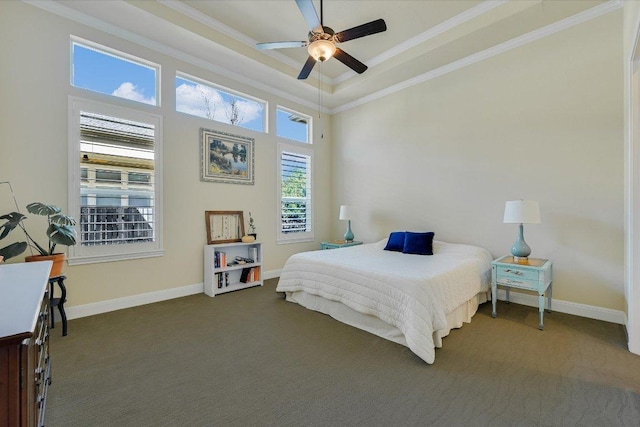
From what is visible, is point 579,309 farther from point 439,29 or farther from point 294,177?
point 294,177

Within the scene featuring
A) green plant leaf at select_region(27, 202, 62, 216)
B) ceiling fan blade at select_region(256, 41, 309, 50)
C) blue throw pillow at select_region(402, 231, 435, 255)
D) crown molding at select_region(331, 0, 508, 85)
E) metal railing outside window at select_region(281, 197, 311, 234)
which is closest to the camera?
green plant leaf at select_region(27, 202, 62, 216)

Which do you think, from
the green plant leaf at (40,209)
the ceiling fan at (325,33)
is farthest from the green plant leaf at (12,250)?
the ceiling fan at (325,33)

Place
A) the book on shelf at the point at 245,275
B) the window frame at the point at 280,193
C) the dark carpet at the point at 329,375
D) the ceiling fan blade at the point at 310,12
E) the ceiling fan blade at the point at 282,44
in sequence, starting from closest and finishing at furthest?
1. the dark carpet at the point at 329,375
2. the ceiling fan blade at the point at 310,12
3. the ceiling fan blade at the point at 282,44
4. the book on shelf at the point at 245,275
5. the window frame at the point at 280,193

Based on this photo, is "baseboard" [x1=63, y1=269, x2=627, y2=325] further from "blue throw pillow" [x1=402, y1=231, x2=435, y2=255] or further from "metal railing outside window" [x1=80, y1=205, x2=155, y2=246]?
"blue throw pillow" [x1=402, y1=231, x2=435, y2=255]

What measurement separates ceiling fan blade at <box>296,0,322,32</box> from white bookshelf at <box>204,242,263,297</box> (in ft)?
9.85

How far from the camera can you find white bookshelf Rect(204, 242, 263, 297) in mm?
4016

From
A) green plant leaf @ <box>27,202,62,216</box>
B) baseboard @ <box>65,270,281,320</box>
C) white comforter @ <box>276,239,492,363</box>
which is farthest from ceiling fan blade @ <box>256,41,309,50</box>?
baseboard @ <box>65,270,281,320</box>

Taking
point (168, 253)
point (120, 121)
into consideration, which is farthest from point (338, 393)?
point (120, 121)

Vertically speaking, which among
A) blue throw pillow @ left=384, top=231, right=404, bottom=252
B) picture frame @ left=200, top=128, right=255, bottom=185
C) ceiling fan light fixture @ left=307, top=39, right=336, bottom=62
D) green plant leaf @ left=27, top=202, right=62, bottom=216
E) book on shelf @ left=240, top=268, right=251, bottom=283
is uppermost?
ceiling fan light fixture @ left=307, top=39, right=336, bottom=62

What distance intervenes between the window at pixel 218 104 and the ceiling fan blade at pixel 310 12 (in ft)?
7.40

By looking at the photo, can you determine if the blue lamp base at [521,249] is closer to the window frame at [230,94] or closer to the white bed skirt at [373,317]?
the white bed skirt at [373,317]

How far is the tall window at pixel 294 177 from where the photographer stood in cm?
517

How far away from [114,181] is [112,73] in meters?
1.30

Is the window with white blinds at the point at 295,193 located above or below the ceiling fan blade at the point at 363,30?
below
